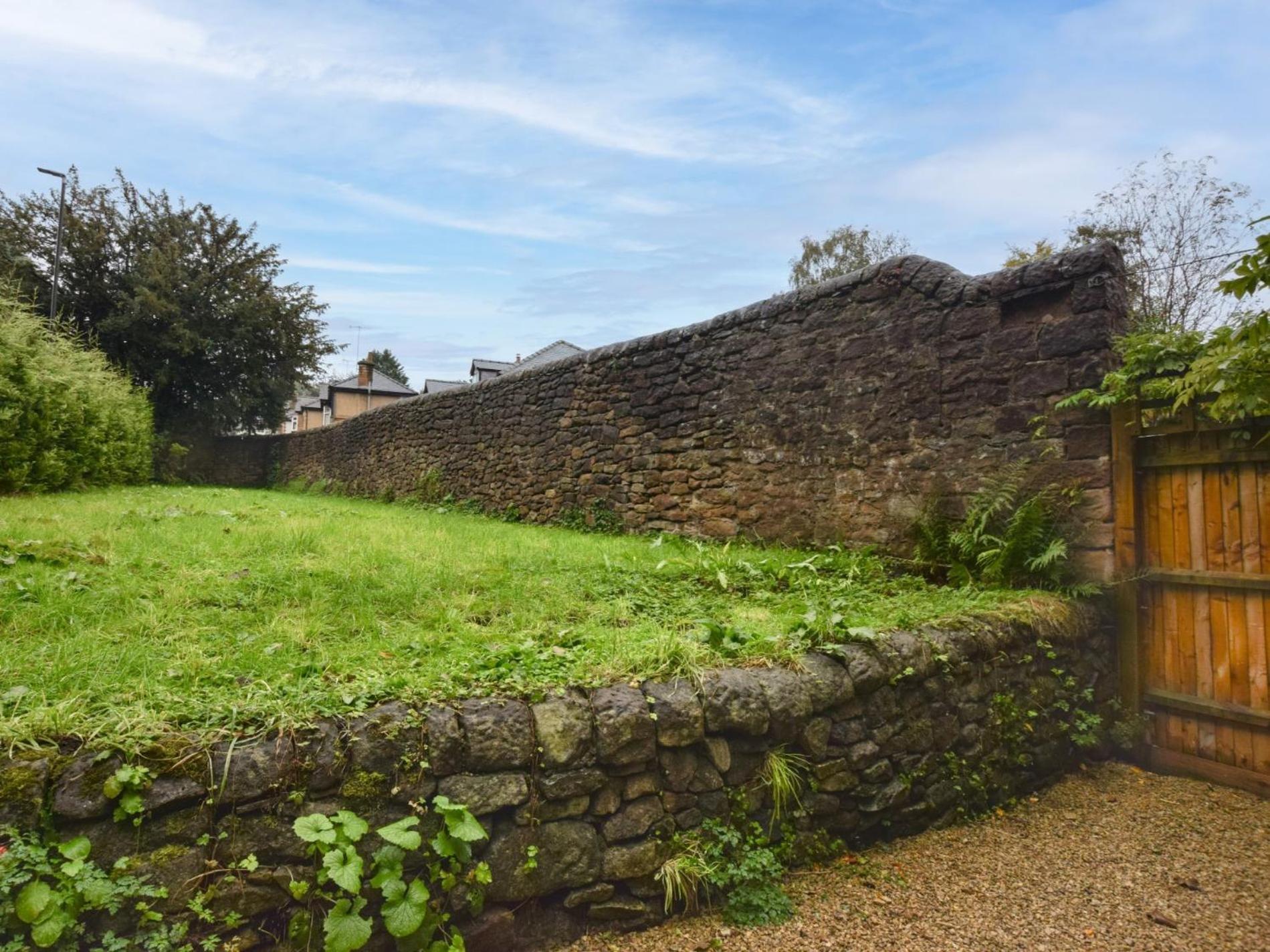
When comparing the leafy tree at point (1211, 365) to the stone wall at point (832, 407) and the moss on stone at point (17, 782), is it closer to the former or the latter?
the stone wall at point (832, 407)

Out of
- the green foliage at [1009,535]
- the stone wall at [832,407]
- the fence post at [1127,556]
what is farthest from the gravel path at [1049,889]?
the stone wall at [832,407]

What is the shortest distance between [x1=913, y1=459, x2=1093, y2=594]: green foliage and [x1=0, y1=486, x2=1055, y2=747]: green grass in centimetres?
29

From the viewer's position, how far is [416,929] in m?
2.50

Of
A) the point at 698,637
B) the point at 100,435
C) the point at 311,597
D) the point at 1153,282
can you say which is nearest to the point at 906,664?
the point at 698,637

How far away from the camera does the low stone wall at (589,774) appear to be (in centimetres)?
235

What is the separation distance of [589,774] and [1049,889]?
2.22 m

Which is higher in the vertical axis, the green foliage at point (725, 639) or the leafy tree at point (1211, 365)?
the leafy tree at point (1211, 365)

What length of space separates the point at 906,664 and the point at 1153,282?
14.5 meters

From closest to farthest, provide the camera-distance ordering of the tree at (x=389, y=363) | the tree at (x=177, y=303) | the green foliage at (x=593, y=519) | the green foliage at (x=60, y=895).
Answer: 1. the green foliage at (x=60, y=895)
2. the green foliage at (x=593, y=519)
3. the tree at (x=177, y=303)
4. the tree at (x=389, y=363)

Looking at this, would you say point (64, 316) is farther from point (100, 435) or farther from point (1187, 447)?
point (1187, 447)

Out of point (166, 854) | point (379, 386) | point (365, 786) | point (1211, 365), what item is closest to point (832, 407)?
point (1211, 365)

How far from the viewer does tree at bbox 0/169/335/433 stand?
1908 centimetres

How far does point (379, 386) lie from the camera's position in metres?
38.4

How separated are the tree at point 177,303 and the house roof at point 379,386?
610 inches
